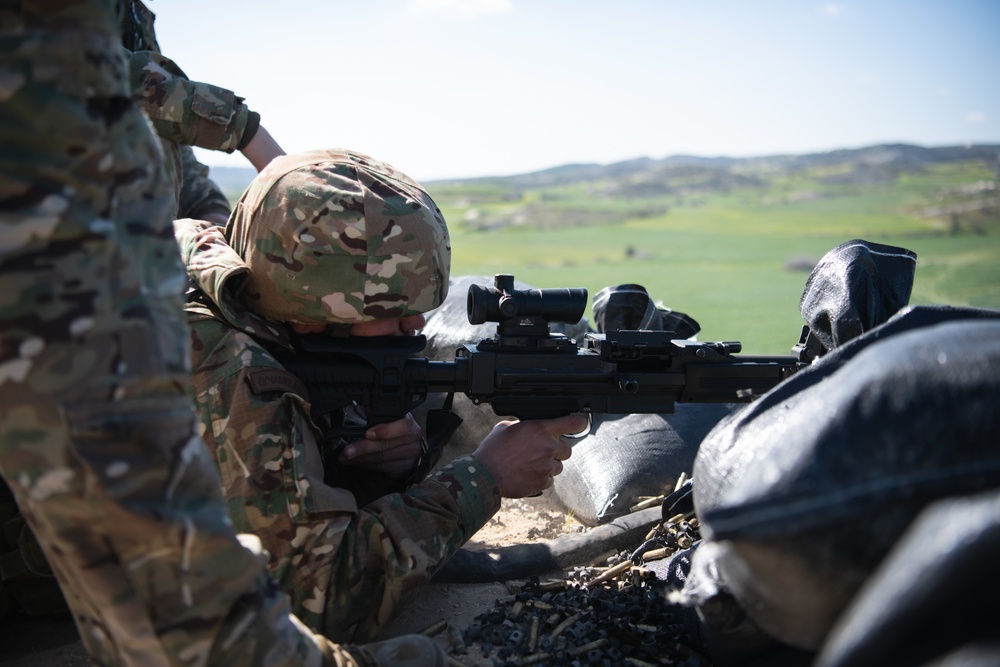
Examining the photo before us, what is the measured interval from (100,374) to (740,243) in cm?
1850

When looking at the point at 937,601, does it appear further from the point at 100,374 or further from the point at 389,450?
the point at 389,450

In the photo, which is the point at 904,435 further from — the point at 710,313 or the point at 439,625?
the point at 710,313

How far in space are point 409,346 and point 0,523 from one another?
1468 mm

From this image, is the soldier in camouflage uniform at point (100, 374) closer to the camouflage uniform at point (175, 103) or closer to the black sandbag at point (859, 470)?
the black sandbag at point (859, 470)

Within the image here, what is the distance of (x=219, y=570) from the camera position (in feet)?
5.26

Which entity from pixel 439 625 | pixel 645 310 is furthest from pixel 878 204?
pixel 439 625

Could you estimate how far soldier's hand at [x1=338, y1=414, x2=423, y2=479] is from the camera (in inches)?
121

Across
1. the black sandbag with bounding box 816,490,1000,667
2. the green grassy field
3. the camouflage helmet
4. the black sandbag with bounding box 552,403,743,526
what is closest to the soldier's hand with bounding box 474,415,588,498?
the camouflage helmet

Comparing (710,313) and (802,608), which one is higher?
(802,608)

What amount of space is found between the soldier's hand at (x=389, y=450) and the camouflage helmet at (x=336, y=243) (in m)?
0.54

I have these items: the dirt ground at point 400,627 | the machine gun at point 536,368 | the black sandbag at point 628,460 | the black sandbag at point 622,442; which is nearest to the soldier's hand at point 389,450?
the machine gun at point 536,368

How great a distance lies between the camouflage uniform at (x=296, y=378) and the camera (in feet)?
8.05

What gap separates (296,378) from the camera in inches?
105

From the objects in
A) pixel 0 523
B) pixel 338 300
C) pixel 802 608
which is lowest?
pixel 0 523
